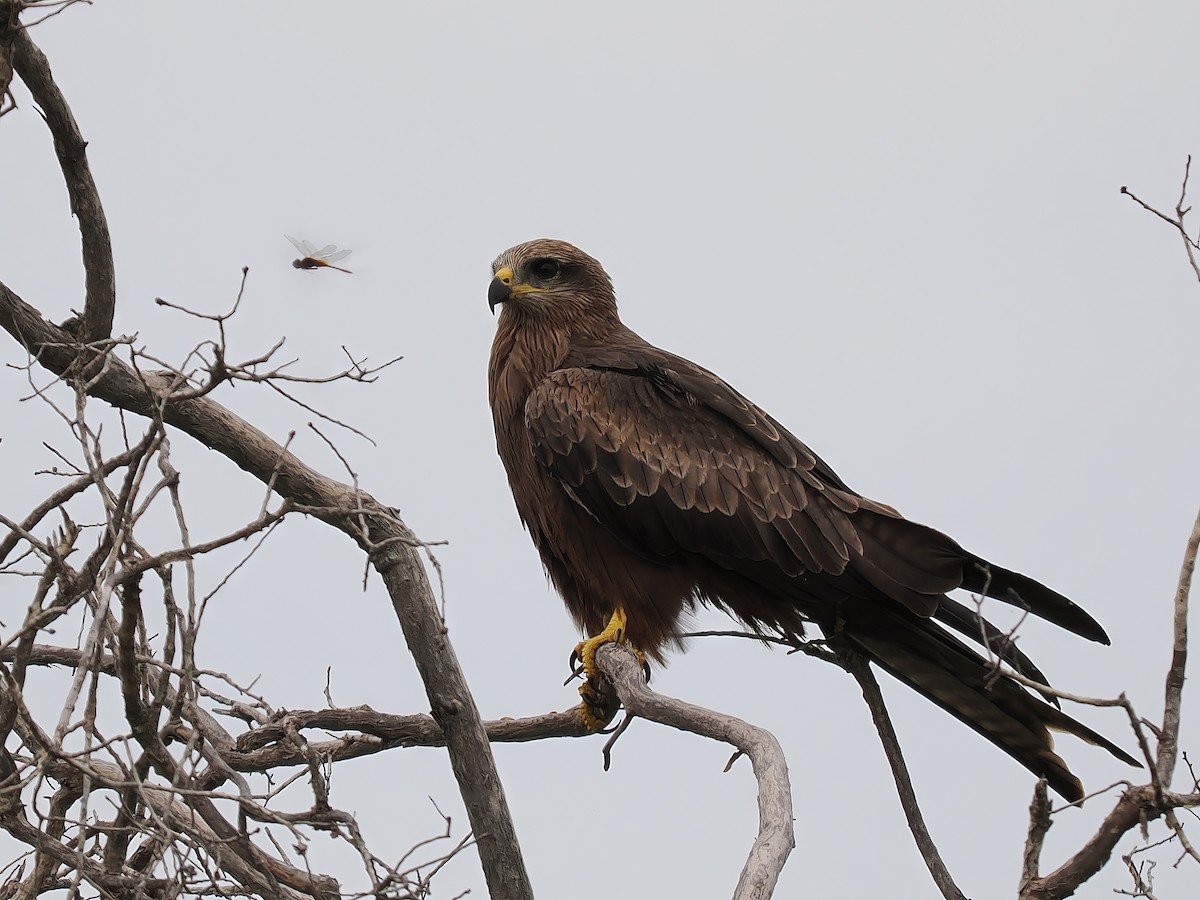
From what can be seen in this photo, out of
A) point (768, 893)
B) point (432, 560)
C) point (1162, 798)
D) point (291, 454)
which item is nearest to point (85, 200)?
point (291, 454)

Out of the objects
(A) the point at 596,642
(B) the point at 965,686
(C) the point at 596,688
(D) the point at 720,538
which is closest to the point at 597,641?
(A) the point at 596,642

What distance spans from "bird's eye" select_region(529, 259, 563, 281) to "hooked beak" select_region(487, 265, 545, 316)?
72mm

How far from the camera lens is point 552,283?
18.2 feet

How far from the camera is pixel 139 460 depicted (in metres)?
2.87

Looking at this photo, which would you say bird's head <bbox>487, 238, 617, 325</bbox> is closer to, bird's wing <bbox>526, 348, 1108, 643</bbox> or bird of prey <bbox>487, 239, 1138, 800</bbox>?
bird of prey <bbox>487, 239, 1138, 800</bbox>

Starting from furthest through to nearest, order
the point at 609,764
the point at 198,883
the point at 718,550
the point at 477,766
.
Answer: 1. the point at 718,550
2. the point at 477,766
3. the point at 609,764
4. the point at 198,883

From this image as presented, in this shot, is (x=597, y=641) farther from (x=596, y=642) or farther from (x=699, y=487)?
(x=699, y=487)

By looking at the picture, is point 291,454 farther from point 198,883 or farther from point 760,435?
point 760,435

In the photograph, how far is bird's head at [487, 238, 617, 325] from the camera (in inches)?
215

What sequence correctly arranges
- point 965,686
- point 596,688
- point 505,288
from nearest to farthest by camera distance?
1. point 965,686
2. point 596,688
3. point 505,288

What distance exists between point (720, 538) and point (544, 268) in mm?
1518

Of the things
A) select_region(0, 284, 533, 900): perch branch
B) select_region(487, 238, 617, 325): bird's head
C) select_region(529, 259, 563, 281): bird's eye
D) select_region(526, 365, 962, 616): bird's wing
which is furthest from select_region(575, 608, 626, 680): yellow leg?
select_region(529, 259, 563, 281): bird's eye

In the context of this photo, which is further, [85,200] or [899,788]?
[85,200]

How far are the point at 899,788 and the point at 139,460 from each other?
95.0 inches
